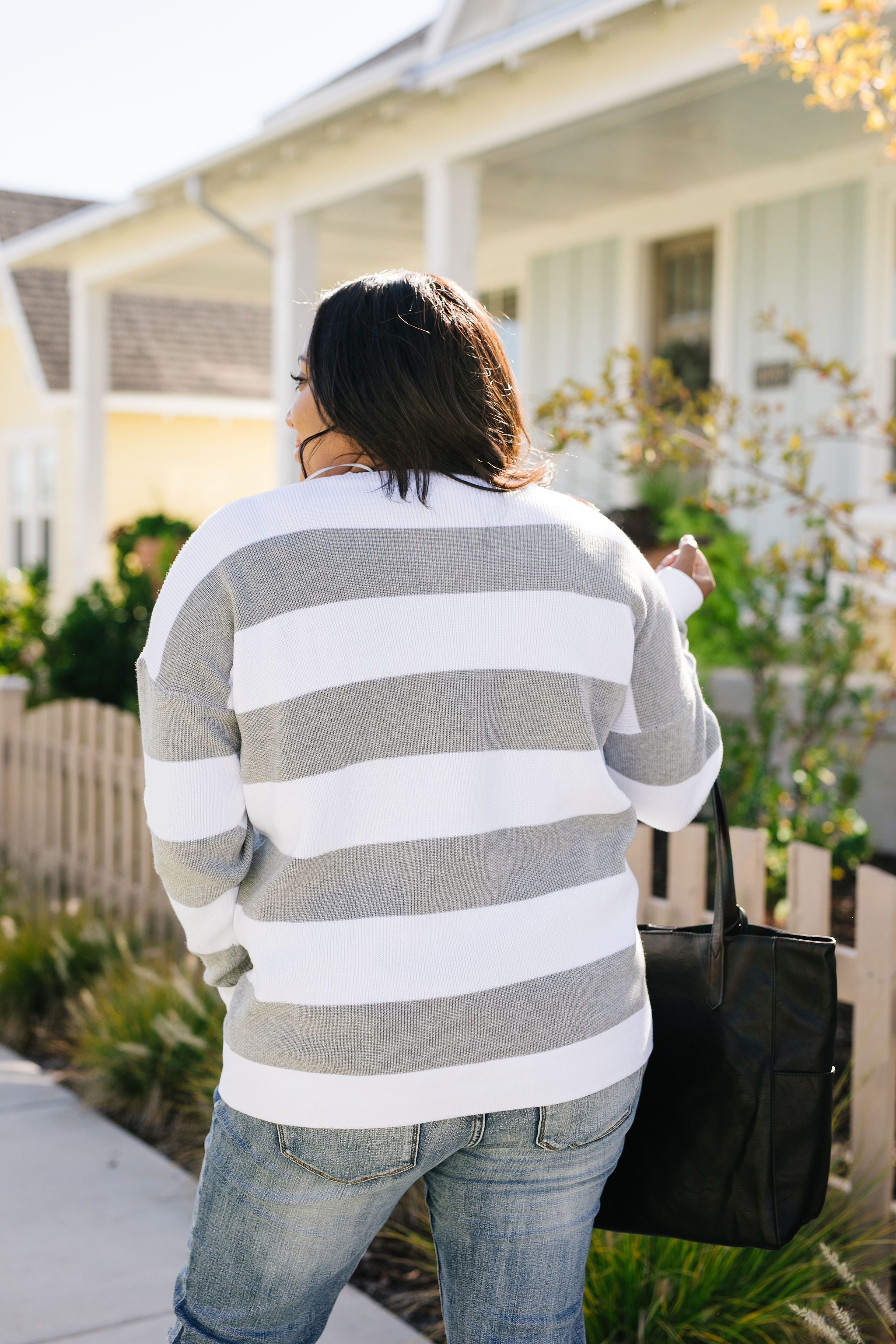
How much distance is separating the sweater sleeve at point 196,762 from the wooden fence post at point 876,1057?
1648 millimetres

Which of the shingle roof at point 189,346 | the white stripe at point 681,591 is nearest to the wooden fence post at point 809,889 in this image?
the white stripe at point 681,591

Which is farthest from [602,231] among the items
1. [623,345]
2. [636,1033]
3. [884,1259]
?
[636,1033]

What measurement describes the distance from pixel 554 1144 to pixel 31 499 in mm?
16576

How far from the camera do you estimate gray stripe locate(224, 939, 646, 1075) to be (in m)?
1.46

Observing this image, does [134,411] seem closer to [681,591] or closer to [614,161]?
[614,161]

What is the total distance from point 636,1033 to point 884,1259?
1.44 m

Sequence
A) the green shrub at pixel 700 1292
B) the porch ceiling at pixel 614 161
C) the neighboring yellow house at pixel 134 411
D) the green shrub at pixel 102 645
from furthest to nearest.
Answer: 1. the neighboring yellow house at pixel 134 411
2. the green shrub at pixel 102 645
3. the porch ceiling at pixel 614 161
4. the green shrub at pixel 700 1292

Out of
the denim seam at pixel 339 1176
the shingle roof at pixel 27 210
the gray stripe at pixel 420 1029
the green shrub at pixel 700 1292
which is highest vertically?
the shingle roof at pixel 27 210

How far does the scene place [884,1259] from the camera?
271cm

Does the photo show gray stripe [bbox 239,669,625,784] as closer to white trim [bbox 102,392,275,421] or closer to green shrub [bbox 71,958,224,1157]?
green shrub [bbox 71,958,224,1157]

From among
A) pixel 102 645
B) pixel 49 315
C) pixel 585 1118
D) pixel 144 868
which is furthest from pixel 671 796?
pixel 49 315

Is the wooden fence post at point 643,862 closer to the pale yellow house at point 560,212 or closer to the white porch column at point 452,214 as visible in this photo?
the pale yellow house at point 560,212

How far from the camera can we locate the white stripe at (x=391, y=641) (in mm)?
1461

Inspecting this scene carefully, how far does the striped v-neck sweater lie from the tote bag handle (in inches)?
15.5
